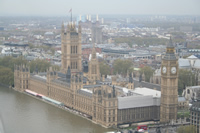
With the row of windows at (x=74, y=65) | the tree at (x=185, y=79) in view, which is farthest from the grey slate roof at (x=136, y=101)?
the row of windows at (x=74, y=65)

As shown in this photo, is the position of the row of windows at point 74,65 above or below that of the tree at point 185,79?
above

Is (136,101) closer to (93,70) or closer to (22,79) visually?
(93,70)

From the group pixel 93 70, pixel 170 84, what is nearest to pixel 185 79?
pixel 93 70

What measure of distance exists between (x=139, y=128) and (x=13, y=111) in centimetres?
1396

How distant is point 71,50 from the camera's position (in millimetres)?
55031

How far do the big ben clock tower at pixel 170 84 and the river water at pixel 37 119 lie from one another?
5.91 meters

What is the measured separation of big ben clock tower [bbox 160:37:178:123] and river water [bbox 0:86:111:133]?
591 cm

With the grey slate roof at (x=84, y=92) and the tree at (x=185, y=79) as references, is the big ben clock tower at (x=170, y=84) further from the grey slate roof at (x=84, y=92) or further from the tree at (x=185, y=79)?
the tree at (x=185, y=79)

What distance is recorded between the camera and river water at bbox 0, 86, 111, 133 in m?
36.1

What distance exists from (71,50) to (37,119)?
55.5 ft

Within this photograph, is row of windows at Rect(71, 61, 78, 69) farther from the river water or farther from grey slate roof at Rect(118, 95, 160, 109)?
grey slate roof at Rect(118, 95, 160, 109)

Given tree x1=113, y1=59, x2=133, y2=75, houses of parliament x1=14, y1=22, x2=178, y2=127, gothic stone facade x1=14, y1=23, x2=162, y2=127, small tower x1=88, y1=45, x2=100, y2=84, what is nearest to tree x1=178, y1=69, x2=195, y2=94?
houses of parliament x1=14, y1=22, x2=178, y2=127

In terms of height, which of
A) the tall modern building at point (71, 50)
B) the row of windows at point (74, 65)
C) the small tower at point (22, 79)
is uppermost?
the tall modern building at point (71, 50)

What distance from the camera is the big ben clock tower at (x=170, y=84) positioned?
37812 millimetres
